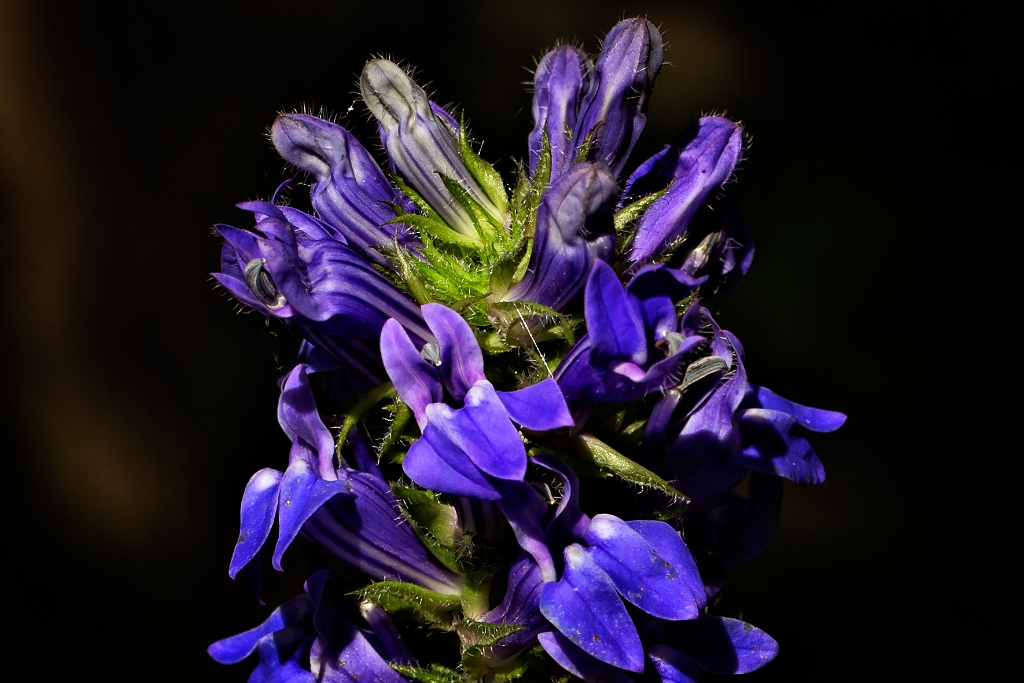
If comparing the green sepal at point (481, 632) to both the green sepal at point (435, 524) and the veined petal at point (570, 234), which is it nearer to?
the green sepal at point (435, 524)

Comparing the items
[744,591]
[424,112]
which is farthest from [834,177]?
[424,112]

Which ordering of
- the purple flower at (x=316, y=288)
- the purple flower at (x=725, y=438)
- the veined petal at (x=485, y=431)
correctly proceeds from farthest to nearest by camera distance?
the purple flower at (x=725, y=438) → the purple flower at (x=316, y=288) → the veined petal at (x=485, y=431)

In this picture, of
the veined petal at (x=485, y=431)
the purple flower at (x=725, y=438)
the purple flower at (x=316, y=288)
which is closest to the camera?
the veined petal at (x=485, y=431)

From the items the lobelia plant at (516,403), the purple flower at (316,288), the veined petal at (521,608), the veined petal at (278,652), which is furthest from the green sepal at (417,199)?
the veined petal at (278,652)

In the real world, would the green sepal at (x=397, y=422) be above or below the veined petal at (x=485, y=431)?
below

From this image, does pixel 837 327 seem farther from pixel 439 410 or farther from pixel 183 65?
pixel 439 410

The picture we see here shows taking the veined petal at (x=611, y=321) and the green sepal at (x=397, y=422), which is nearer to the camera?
the veined petal at (x=611, y=321)

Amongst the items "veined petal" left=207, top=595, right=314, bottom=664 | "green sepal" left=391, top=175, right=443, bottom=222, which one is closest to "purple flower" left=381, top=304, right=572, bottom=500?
"green sepal" left=391, top=175, right=443, bottom=222
